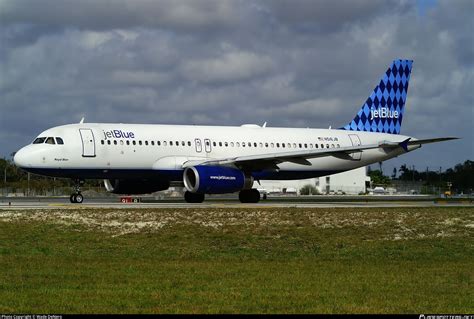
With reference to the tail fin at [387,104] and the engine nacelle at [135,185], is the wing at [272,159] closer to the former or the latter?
the engine nacelle at [135,185]

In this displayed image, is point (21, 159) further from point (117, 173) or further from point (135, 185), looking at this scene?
point (135, 185)

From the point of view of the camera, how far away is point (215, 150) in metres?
45.3

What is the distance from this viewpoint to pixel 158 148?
142 ft

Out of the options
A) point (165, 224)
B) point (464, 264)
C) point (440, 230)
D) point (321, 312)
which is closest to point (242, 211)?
point (165, 224)

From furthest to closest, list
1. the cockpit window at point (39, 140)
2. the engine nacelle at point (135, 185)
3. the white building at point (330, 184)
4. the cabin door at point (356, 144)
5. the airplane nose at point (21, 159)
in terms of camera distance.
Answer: the white building at point (330, 184)
the cabin door at point (356, 144)
the engine nacelle at point (135, 185)
the cockpit window at point (39, 140)
the airplane nose at point (21, 159)

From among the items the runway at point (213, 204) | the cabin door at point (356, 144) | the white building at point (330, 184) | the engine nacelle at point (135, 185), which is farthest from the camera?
the white building at point (330, 184)

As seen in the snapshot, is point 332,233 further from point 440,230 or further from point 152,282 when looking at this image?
point 152,282

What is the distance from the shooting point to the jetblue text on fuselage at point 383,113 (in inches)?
2122

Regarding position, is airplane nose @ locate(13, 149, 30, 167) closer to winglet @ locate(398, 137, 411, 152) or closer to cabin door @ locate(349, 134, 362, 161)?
cabin door @ locate(349, 134, 362, 161)

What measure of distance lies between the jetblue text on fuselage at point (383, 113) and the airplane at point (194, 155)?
1755mm

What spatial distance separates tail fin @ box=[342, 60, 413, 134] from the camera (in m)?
53.7

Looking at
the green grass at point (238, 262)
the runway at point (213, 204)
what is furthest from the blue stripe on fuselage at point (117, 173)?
the green grass at point (238, 262)

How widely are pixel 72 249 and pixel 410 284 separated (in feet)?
32.6

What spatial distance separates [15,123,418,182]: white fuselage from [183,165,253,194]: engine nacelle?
1.73 metres
